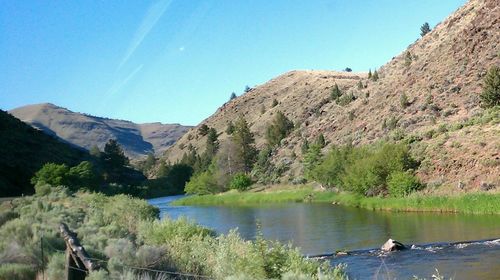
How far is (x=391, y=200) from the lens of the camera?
4925 centimetres

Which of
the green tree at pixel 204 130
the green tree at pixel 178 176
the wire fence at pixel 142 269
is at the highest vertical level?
the green tree at pixel 204 130

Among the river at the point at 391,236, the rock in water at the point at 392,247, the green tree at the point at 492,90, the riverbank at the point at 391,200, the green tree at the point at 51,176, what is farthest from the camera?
the green tree at the point at 51,176

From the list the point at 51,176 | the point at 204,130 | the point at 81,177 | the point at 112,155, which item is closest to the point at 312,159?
the point at 81,177

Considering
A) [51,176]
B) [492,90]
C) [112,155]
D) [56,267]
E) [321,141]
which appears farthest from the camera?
[112,155]

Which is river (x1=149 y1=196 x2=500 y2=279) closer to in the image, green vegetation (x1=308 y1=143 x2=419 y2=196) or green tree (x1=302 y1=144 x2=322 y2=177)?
green vegetation (x1=308 y1=143 x2=419 y2=196)

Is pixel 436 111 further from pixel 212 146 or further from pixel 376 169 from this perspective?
pixel 212 146

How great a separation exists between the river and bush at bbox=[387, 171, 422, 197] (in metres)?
3.43

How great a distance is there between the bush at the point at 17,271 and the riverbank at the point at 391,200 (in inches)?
1389

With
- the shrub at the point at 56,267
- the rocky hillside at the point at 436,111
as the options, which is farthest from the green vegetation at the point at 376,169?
the shrub at the point at 56,267

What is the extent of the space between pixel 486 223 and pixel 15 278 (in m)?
31.5

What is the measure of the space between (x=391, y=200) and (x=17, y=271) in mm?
41709

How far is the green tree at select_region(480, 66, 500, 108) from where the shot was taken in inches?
2217

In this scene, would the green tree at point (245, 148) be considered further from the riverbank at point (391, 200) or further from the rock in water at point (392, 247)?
the rock in water at point (392, 247)

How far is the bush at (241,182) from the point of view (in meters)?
91.6
